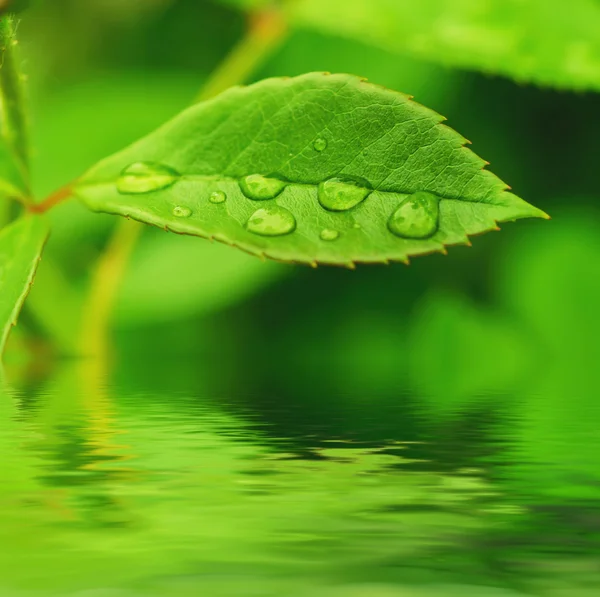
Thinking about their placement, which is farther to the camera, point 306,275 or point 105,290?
point 306,275

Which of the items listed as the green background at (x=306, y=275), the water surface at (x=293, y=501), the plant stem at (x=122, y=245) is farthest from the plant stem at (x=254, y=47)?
the water surface at (x=293, y=501)

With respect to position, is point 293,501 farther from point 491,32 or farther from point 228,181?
point 491,32

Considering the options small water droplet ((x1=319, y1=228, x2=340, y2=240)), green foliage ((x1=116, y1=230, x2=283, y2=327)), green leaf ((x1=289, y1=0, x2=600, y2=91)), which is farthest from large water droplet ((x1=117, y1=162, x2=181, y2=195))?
green foliage ((x1=116, y1=230, x2=283, y2=327))

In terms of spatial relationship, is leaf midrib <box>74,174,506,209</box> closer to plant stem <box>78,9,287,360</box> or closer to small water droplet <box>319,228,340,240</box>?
small water droplet <box>319,228,340,240</box>

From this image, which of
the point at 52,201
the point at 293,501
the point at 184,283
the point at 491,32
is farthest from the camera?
the point at 184,283

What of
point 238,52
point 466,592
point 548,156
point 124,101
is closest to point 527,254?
point 548,156

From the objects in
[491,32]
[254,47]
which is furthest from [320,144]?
[254,47]

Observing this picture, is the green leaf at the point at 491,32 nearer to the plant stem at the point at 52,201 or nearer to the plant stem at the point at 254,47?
the plant stem at the point at 254,47
